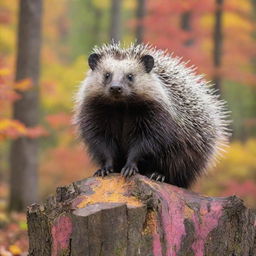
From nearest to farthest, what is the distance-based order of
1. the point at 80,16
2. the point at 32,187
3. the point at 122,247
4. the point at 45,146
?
the point at 122,247 → the point at 32,187 → the point at 45,146 → the point at 80,16

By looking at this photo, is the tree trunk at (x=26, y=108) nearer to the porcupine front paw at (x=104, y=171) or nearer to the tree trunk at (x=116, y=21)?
the tree trunk at (x=116, y=21)

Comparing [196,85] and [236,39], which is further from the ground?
[236,39]

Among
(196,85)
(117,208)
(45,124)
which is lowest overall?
(117,208)

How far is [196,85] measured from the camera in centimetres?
614

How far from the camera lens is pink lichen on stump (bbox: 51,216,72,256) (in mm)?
4285

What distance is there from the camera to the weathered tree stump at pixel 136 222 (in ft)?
13.6

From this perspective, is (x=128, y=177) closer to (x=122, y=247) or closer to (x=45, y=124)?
(x=122, y=247)

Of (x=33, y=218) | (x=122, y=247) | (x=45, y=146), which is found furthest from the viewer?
(x=45, y=146)

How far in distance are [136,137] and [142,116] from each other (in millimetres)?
226

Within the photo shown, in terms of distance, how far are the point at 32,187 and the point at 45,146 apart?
39.0 feet

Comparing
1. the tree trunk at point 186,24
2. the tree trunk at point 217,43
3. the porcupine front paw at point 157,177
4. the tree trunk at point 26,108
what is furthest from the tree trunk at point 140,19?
the porcupine front paw at point 157,177

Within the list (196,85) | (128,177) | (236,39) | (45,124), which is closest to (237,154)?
(236,39)

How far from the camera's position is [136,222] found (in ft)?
13.7

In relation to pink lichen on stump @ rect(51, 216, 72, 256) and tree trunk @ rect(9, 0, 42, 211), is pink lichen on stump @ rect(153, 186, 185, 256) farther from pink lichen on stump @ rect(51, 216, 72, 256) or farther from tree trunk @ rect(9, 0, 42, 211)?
tree trunk @ rect(9, 0, 42, 211)
